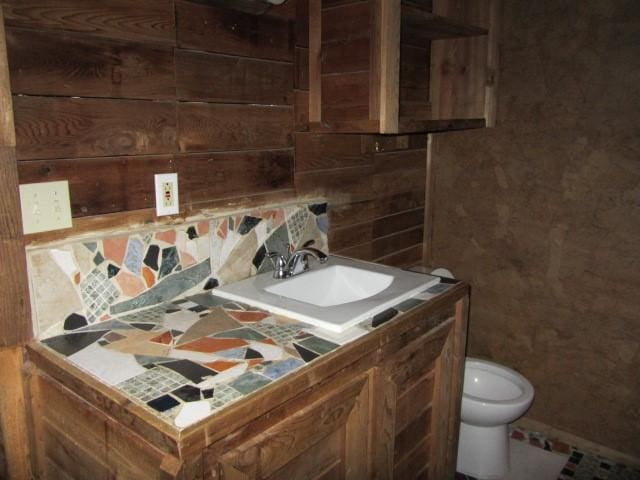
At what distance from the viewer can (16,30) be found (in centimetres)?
106

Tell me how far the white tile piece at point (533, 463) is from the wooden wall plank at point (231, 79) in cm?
173

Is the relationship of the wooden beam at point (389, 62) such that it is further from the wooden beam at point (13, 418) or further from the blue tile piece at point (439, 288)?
the wooden beam at point (13, 418)

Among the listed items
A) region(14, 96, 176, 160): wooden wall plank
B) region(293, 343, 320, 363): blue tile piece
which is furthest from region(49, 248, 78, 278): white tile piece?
region(293, 343, 320, 363): blue tile piece

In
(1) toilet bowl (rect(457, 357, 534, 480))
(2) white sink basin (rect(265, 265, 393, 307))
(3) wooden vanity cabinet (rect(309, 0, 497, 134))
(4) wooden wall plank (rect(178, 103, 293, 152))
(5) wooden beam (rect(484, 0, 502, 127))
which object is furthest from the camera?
(5) wooden beam (rect(484, 0, 502, 127))

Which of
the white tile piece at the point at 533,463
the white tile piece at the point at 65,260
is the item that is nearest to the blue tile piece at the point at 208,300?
the white tile piece at the point at 65,260

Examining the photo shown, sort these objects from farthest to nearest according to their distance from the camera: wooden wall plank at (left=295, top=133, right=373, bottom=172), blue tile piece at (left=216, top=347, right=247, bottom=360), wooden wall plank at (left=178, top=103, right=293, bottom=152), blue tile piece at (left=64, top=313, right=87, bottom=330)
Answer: wooden wall plank at (left=295, top=133, right=373, bottom=172)
wooden wall plank at (left=178, top=103, right=293, bottom=152)
blue tile piece at (left=64, top=313, right=87, bottom=330)
blue tile piece at (left=216, top=347, right=247, bottom=360)

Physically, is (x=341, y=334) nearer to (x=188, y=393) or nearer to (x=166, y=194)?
(x=188, y=393)

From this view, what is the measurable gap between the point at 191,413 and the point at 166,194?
0.69 meters

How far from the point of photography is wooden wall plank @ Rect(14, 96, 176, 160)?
1111 mm

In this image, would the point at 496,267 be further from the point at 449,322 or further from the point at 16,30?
the point at 16,30

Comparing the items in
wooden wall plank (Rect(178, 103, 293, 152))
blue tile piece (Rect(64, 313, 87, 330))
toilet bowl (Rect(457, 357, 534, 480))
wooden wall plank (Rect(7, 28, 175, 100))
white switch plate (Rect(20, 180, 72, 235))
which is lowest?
toilet bowl (Rect(457, 357, 534, 480))

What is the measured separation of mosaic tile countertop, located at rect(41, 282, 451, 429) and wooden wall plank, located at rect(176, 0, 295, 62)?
0.70m

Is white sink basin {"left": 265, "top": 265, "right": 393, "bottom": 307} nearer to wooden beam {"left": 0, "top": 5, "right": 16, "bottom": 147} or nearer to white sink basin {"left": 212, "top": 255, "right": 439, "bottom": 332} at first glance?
white sink basin {"left": 212, "top": 255, "right": 439, "bottom": 332}

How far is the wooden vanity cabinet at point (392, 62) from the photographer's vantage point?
59.8 inches
